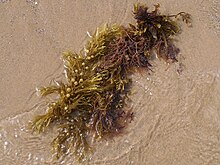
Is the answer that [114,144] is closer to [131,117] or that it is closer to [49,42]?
[131,117]

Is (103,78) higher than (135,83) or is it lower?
higher

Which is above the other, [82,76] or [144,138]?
[82,76]

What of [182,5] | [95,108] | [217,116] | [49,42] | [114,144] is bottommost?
[217,116]

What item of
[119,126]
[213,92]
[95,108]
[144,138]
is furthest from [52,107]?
[213,92]
